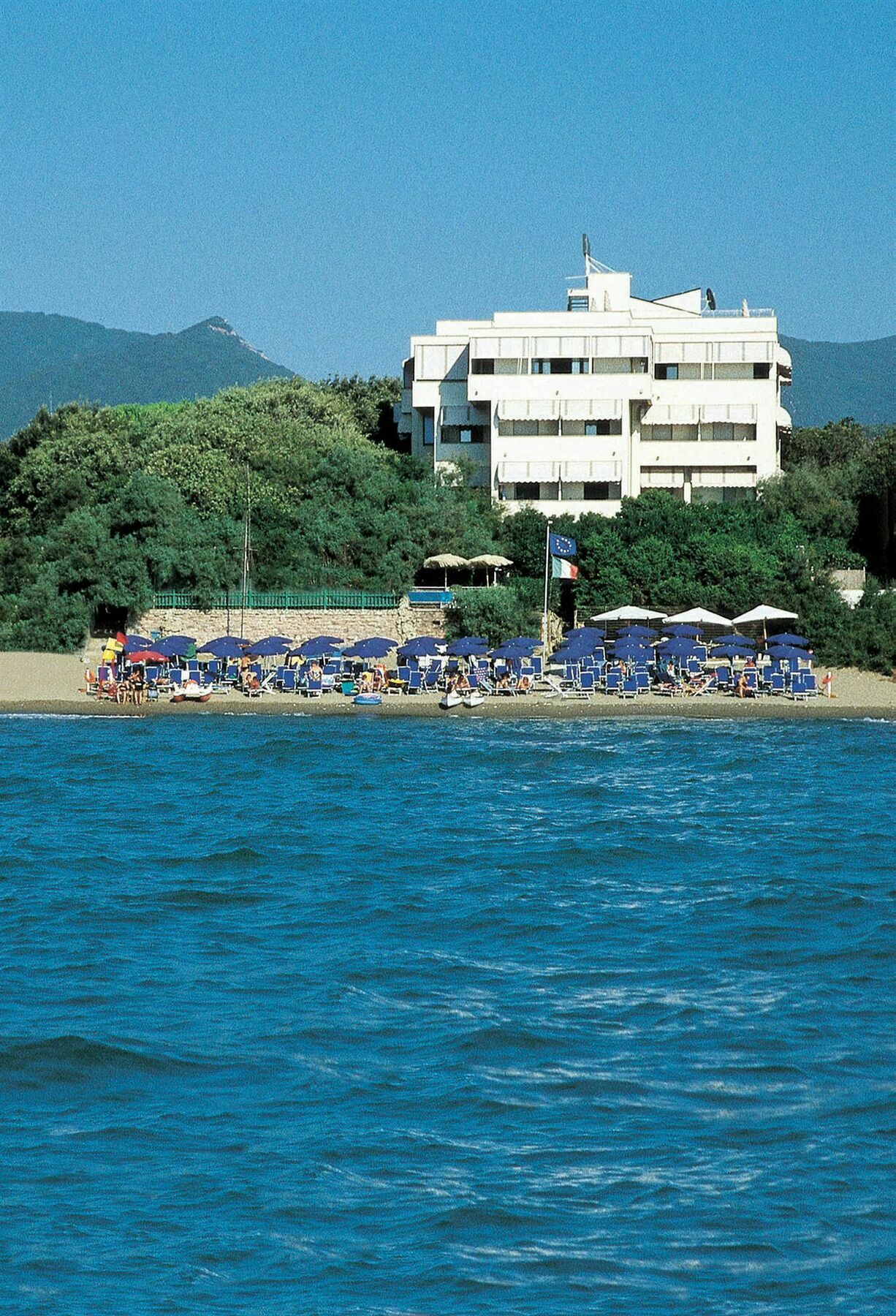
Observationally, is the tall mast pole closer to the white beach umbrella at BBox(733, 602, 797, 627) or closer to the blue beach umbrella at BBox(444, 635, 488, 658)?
the blue beach umbrella at BBox(444, 635, 488, 658)

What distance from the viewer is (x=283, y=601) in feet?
160

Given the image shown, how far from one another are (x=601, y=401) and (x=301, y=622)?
15.6 metres

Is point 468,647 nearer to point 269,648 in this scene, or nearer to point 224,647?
point 269,648

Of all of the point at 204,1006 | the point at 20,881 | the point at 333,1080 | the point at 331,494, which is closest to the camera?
the point at 333,1080

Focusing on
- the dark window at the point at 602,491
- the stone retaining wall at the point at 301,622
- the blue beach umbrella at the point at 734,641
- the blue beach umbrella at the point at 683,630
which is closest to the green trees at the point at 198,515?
the stone retaining wall at the point at 301,622

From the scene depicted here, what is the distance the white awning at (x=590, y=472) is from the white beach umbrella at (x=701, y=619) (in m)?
12.6

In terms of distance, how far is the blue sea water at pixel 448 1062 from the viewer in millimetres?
10672

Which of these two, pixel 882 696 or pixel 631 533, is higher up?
pixel 631 533

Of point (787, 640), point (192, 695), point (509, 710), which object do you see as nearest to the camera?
point (509, 710)

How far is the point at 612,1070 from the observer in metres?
14.0

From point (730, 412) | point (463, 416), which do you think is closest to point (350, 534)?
Answer: point (463, 416)

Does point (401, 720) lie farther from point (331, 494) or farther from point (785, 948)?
point (785, 948)

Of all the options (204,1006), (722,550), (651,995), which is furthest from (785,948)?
(722,550)

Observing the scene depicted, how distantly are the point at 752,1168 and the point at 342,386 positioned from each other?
2778 inches
